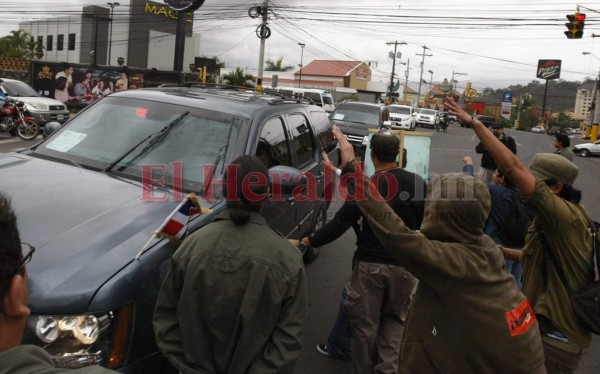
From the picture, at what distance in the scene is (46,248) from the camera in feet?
7.72

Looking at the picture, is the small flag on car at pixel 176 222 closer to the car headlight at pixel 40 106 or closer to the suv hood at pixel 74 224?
the suv hood at pixel 74 224

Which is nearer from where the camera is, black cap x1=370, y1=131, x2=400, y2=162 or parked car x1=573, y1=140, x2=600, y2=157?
black cap x1=370, y1=131, x2=400, y2=162

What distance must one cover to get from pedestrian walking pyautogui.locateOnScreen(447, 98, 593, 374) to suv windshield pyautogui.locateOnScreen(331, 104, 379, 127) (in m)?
14.5

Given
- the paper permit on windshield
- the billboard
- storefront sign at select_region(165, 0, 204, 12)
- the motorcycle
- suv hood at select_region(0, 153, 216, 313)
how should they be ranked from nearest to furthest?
suv hood at select_region(0, 153, 216, 313) → the paper permit on windshield → the motorcycle → storefront sign at select_region(165, 0, 204, 12) → the billboard

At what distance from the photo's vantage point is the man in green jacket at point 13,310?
961 millimetres

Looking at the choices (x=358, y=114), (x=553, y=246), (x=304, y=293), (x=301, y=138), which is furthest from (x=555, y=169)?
(x=358, y=114)

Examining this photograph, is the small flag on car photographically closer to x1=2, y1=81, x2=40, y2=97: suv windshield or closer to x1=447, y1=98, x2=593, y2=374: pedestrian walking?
x1=447, y1=98, x2=593, y2=374: pedestrian walking

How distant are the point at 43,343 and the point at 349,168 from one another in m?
1.54

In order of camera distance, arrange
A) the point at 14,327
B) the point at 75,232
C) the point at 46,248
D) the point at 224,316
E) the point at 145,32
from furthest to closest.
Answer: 1. the point at 145,32
2. the point at 75,232
3. the point at 46,248
4. the point at 224,316
5. the point at 14,327

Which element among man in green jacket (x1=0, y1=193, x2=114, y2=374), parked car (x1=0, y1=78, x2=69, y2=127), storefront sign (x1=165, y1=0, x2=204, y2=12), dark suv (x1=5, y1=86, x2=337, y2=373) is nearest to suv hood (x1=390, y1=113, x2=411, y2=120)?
storefront sign (x1=165, y1=0, x2=204, y2=12)

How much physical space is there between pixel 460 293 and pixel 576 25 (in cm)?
2123

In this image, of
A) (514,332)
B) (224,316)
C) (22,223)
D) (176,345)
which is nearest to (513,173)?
(514,332)

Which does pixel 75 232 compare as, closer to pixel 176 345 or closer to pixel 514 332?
pixel 176 345

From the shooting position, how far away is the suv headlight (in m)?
2.09
